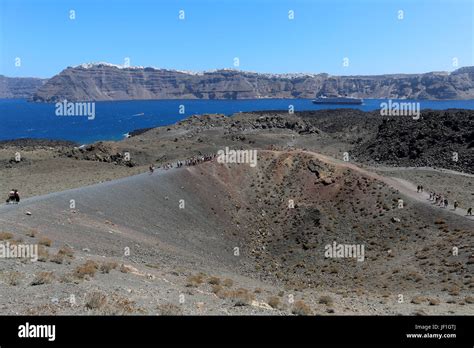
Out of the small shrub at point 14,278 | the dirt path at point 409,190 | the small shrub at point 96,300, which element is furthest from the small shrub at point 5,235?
the dirt path at point 409,190

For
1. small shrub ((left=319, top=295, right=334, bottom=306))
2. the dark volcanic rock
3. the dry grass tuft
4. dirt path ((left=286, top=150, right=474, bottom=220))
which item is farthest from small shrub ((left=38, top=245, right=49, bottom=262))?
the dark volcanic rock

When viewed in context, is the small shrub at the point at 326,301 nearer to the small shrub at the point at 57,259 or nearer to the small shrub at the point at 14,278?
the small shrub at the point at 57,259

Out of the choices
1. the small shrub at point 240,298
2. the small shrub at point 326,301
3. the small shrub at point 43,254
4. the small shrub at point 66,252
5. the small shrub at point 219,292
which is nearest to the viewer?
the small shrub at point 240,298

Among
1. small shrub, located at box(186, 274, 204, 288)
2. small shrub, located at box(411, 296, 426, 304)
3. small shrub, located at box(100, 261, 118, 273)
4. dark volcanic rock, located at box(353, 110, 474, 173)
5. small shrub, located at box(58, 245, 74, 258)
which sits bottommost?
small shrub, located at box(411, 296, 426, 304)

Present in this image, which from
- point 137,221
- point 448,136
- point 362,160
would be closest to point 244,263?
point 137,221

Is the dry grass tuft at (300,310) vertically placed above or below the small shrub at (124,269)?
below

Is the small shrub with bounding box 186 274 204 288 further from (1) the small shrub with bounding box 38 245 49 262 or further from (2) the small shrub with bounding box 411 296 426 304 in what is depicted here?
(2) the small shrub with bounding box 411 296 426 304

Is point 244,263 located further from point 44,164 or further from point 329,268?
point 44,164

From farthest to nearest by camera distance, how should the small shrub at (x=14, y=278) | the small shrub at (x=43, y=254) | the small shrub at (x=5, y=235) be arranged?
the small shrub at (x=5, y=235) → the small shrub at (x=43, y=254) → the small shrub at (x=14, y=278)

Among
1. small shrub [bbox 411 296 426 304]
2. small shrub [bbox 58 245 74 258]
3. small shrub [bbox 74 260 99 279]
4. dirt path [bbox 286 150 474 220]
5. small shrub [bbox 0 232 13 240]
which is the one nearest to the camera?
small shrub [bbox 74 260 99 279]

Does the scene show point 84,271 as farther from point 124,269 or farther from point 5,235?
point 5,235
